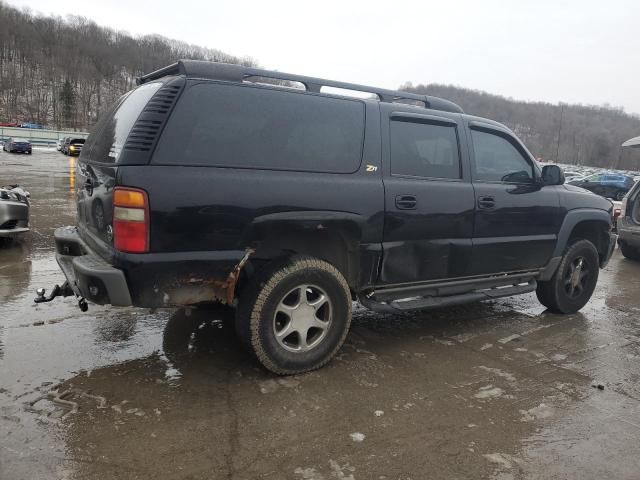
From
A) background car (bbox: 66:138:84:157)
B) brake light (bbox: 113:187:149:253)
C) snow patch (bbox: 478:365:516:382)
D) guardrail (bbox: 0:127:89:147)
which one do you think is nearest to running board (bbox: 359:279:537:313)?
snow patch (bbox: 478:365:516:382)

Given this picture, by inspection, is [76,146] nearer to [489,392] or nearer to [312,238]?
[312,238]

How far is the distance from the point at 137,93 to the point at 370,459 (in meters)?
2.75

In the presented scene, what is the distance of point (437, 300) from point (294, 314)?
133 centimetres

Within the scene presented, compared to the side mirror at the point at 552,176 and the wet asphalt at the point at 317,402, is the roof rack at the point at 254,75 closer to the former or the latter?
the side mirror at the point at 552,176

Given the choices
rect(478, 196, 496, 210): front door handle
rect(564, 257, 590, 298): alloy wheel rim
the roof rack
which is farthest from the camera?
rect(564, 257, 590, 298): alloy wheel rim

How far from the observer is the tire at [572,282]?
517cm

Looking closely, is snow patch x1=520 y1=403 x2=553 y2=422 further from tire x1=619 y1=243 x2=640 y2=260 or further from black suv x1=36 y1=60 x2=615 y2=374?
tire x1=619 y1=243 x2=640 y2=260

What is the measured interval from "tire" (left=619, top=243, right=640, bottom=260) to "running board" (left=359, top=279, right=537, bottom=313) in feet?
17.1

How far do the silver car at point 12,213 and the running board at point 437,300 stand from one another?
505 centimetres

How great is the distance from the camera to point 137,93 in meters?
3.50

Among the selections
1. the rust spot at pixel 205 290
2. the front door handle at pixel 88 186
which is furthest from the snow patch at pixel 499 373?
the front door handle at pixel 88 186

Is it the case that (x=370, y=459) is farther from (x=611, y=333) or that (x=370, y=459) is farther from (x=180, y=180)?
(x=611, y=333)

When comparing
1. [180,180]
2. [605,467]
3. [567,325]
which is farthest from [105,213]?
[567,325]

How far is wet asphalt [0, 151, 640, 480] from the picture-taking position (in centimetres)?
251
